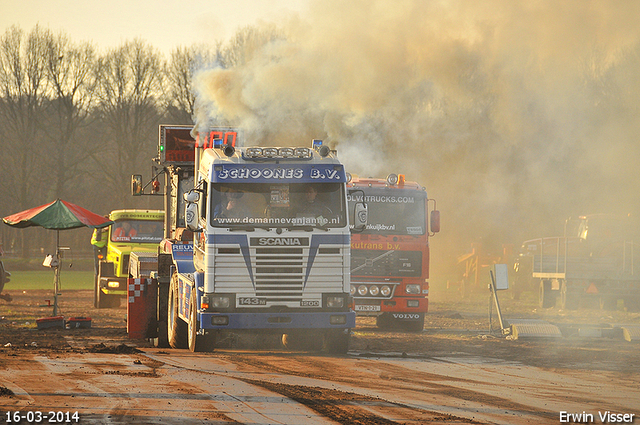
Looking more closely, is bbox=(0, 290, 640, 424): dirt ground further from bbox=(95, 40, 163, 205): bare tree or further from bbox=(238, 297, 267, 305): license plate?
bbox=(95, 40, 163, 205): bare tree

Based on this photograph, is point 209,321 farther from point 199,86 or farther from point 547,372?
point 199,86

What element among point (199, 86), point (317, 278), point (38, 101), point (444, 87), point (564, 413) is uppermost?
point (38, 101)

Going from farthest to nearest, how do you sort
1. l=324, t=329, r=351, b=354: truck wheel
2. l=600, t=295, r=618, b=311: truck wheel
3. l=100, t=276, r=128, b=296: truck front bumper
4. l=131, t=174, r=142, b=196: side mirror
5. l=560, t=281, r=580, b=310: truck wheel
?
l=560, t=281, r=580, b=310: truck wheel
l=600, t=295, r=618, b=311: truck wheel
l=100, t=276, r=128, b=296: truck front bumper
l=131, t=174, r=142, b=196: side mirror
l=324, t=329, r=351, b=354: truck wheel

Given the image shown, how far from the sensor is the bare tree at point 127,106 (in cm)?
5538

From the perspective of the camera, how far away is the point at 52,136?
182 feet

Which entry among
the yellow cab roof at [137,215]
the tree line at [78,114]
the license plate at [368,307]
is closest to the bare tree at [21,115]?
the tree line at [78,114]

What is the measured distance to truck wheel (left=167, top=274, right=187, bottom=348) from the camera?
14719mm

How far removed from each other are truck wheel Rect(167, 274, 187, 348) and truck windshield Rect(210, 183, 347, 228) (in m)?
2.89

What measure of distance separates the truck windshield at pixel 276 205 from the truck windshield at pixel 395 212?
551 centimetres

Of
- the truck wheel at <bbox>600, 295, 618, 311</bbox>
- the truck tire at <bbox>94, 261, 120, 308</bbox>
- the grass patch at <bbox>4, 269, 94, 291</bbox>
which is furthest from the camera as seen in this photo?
the grass patch at <bbox>4, 269, 94, 291</bbox>

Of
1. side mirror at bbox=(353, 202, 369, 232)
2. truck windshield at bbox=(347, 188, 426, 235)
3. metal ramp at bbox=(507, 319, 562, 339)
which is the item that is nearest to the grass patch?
truck windshield at bbox=(347, 188, 426, 235)

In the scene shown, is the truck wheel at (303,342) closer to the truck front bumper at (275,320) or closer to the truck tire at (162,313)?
the truck front bumper at (275,320)

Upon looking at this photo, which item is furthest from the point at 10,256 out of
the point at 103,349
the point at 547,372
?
the point at 547,372

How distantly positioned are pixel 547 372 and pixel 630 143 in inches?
1338
